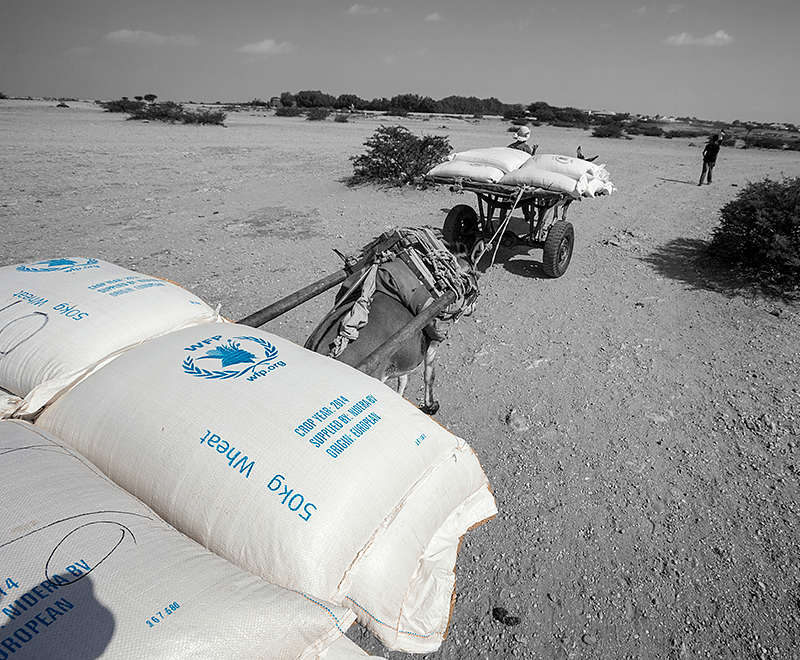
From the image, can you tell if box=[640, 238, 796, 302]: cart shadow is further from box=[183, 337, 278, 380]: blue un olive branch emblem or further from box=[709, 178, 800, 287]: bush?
box=[183, 337, 278, 380]: blue un olive branch emblem

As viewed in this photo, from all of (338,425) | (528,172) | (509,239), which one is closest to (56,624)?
(338,425)

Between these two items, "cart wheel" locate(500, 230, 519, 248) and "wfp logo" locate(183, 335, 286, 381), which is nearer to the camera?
"wfp logo" locate(183, 335, 286, 381)

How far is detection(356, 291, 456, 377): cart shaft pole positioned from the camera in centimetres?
240

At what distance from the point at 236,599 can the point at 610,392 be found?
4.01m

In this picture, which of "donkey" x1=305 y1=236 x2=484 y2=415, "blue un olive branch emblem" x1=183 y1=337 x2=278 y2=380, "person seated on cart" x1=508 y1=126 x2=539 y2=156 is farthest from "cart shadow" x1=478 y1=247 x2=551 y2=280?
"blue un olive branch emblem" x1=183 y1=337 x2=278 y2=380

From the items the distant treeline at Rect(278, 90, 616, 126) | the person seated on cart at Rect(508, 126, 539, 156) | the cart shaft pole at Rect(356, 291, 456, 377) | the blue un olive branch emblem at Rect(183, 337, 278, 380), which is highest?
the distant treeline at Rect(278, 90, 616, 126)

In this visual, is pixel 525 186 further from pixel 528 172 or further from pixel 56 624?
pixel 56 624

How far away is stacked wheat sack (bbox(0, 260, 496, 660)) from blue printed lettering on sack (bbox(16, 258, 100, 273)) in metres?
0.43

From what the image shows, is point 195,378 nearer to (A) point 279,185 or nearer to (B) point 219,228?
(B) point 219,228

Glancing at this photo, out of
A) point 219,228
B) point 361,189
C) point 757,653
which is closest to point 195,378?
point 757,653

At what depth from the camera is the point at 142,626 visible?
3.93 feet

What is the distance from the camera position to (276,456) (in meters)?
1.71

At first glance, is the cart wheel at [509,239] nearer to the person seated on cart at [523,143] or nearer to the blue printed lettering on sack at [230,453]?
the person seated on cart at [523,143]

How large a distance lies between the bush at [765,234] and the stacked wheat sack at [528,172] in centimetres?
221
